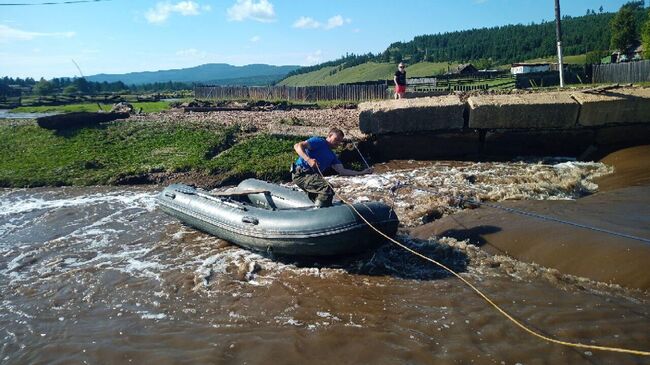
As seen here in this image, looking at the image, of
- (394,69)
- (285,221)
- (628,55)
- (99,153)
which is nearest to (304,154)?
(285,221)

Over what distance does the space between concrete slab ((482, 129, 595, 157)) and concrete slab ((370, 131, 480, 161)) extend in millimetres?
441

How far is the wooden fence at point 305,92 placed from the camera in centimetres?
2583

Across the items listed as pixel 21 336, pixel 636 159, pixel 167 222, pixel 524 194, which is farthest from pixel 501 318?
pixel 636 159

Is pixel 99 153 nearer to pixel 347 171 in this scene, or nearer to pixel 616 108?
pixel 347 171

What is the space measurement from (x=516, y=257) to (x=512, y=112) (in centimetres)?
656

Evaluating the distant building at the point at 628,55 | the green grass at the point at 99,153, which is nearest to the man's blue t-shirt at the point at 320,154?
the green grass at the point at 99,153

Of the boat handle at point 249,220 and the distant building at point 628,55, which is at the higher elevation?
the distant building at point 628,55

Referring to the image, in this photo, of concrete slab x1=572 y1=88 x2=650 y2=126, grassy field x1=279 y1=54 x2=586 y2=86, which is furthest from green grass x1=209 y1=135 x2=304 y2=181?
grassy field x1=279 y1=54 x2=586 y2=86

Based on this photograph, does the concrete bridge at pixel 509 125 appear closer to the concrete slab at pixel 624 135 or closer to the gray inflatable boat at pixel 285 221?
the concrete slab at pixel 624 135

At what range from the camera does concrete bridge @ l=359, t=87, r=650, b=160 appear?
38.9 feet

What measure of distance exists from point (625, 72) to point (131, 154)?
25307 millimetres

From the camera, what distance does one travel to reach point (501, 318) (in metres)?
5.26

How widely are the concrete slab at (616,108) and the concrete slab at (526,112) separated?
240 mm

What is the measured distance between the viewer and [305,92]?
29.7m
